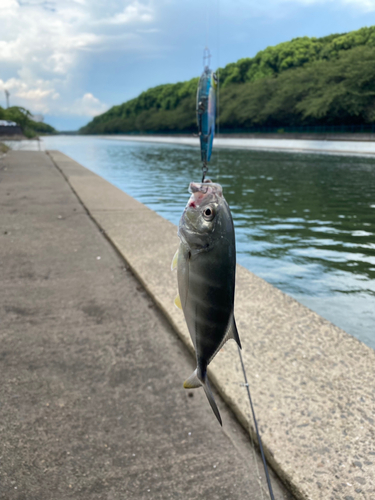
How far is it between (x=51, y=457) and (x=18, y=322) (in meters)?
2.16

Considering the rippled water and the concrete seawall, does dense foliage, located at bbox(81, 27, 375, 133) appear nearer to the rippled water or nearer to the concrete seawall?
the rippled water

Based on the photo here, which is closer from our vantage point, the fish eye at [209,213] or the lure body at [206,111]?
the fish eye at [209,213]

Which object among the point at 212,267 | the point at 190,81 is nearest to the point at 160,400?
the point at 212,267

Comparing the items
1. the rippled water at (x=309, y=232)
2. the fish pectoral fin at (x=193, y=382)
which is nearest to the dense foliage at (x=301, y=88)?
the rippled water at (x=309, y=232)

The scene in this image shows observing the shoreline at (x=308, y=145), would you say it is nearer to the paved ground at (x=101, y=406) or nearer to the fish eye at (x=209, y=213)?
the paved ground at (x=101, y=406)

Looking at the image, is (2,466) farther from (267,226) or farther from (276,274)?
(267,226)

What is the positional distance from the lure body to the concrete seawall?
2.20 metres

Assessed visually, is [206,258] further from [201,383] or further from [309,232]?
[309,232]

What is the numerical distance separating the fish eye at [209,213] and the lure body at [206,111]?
0.37m

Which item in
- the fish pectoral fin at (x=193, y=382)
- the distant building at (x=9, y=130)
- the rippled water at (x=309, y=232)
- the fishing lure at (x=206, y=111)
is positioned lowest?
the rippled water at (x=309, y=232)

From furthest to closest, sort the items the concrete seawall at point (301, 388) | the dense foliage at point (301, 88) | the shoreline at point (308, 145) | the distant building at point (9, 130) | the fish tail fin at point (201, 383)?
the distant building at point (9, 130), the dense foliage at point (301, 88), the shoreline at point (308, 145), the concrete seawall at point (301, 388), the fish tail fin at point (201, 383)

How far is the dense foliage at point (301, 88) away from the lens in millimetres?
45031

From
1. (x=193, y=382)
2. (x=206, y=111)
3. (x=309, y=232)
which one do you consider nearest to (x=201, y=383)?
(x=193, y=382)

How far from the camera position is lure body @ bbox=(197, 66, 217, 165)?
1.29 m
